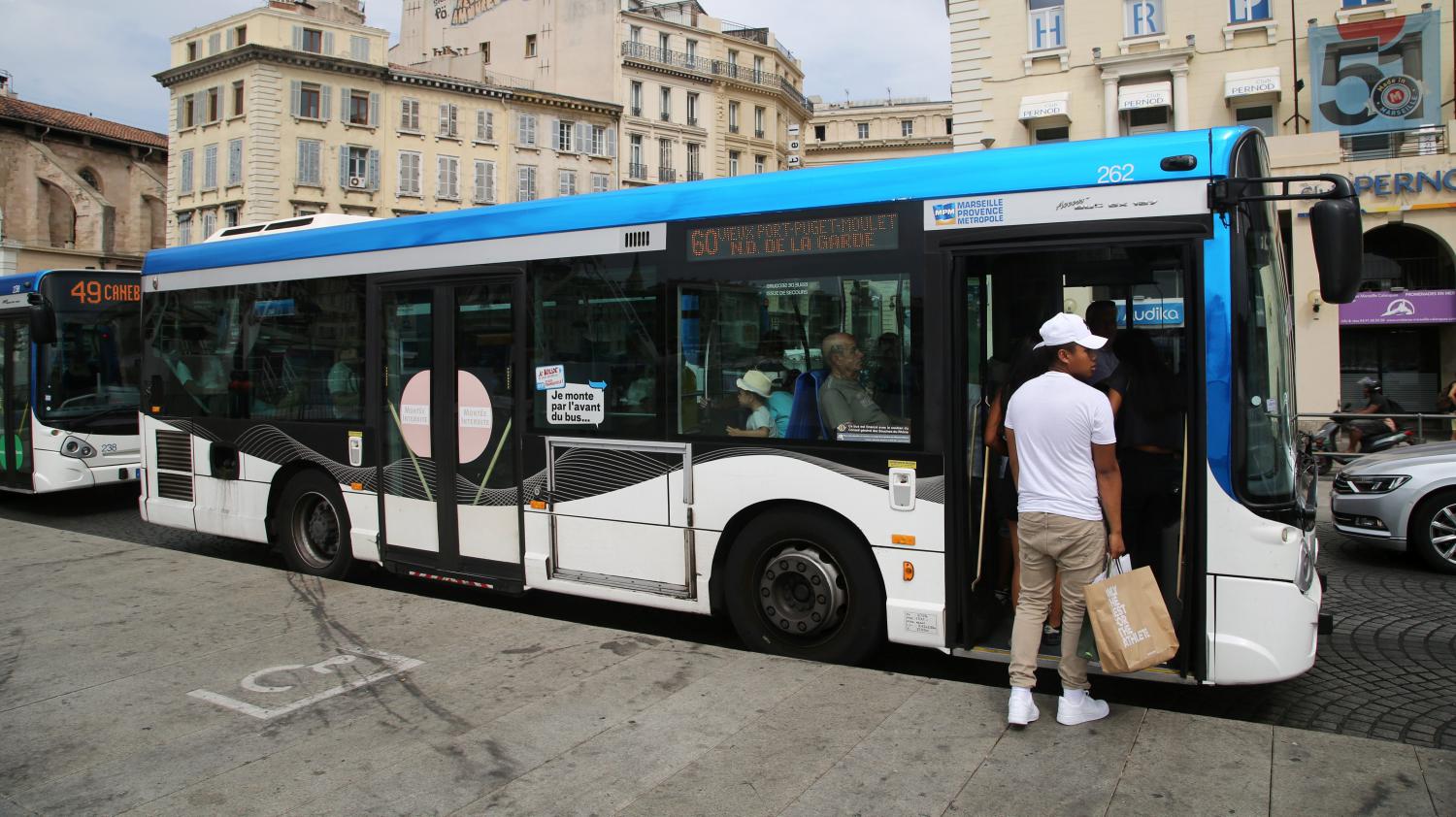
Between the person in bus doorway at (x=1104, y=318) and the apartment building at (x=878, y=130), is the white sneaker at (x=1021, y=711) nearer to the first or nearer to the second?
the person in bus doorway at (x=1104, y=318)

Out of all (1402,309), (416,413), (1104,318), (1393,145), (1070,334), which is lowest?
(416,413)

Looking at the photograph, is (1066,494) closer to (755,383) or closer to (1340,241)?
(1340,241)

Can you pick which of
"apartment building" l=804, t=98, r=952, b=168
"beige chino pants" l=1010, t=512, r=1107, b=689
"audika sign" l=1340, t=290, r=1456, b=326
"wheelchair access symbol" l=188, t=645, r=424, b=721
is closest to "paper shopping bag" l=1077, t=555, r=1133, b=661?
"beige chino pants" l=1010, t=512, r=1107, b=689

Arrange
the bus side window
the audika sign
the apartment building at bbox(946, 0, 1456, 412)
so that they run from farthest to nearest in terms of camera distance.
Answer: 1. the audika sign
2. the apartment building at bbox(946, 0, 1456, 412)
3. the bus side window

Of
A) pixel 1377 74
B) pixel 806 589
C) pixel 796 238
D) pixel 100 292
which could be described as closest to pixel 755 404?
pixel 796 238

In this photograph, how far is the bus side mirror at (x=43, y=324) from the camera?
39.3 ft

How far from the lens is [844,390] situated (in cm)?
563

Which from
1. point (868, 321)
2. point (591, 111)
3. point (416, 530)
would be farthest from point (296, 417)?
point (591, 111)

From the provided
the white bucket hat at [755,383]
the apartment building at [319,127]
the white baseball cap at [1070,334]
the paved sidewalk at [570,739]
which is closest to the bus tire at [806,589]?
the paved sidewalk at [570,739]

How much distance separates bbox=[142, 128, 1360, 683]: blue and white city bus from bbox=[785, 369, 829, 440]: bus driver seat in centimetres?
2

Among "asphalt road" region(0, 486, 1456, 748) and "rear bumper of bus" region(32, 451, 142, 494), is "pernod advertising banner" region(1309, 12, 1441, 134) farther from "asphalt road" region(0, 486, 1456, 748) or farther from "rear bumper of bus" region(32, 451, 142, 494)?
"rear bumper of bus" region(32, 451, 142, 494)

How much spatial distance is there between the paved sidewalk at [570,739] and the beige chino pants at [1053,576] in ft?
0.86

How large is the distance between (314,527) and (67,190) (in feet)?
164

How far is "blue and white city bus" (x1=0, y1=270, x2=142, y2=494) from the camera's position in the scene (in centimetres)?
1257
